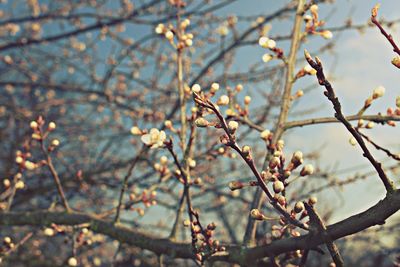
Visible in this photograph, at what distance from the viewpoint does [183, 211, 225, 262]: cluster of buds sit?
2.04 m

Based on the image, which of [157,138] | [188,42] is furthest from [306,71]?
[157,138]

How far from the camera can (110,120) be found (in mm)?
10555

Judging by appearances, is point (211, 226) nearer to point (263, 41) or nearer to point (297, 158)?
point (297, 158)

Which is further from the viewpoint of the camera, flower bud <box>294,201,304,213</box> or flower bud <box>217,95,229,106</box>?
flower bud <box>217,95,229,106</box>

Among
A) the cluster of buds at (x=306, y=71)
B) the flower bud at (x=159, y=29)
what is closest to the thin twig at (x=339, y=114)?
the cluster of buds at (x=306, y=71)

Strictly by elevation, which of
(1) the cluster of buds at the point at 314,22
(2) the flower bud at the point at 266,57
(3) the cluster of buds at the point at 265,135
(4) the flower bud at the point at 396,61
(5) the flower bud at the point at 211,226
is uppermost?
(1) the cluster of buds at the point at 314,22

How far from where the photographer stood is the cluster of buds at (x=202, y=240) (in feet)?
6.68

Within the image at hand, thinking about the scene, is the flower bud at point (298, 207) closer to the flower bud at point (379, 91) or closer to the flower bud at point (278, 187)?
the flower bud at point (278, 187)

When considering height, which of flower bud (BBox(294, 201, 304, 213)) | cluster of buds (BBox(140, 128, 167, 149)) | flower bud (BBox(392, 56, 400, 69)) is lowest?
flower bud (BBox(294, 201, 304, 213))

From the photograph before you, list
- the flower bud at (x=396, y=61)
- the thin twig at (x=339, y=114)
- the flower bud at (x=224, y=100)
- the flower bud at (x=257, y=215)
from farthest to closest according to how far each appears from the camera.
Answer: the flower bud at (x=224, y=100)
the flower bud at (x=257, y=215)
the flower bud at (x=396, y=61)
the thin twig at (x=339, y=114)

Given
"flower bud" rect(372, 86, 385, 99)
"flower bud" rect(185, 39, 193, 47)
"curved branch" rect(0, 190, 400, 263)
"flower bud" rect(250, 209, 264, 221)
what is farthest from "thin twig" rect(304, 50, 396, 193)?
"flower bud" rect(185, 39, 193, 47)

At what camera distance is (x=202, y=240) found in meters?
2.13

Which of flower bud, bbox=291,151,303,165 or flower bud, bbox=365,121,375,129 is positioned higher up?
flower bud, bbox=365,121,375,129

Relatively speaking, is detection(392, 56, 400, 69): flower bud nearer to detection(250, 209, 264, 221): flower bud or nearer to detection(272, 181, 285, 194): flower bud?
detection(272, 181, 285, 194): flower bud
